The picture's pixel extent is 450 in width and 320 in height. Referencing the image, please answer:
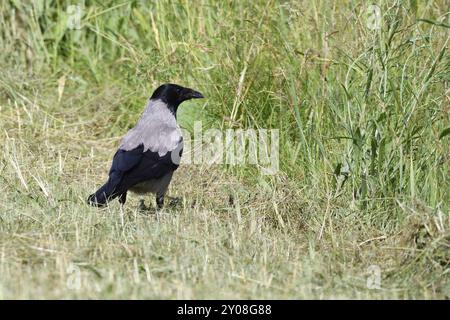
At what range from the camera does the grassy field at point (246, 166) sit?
4711 millimetres

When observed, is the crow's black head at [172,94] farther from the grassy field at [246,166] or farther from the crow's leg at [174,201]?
the crow's leg at [174,201]

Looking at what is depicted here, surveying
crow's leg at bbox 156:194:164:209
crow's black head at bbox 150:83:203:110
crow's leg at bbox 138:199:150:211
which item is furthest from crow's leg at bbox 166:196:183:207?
crow's black head at bbox 150:83:203:110

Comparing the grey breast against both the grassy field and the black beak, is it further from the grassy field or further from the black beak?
the black beak

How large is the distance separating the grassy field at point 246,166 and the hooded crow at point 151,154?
7.6 inches

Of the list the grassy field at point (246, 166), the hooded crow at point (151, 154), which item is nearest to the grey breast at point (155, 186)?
the hooded crow at point (151, 154)

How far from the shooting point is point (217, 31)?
7469 millimetres

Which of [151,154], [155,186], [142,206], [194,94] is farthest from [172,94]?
[142,206]

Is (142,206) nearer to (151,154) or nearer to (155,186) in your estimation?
(155,186)

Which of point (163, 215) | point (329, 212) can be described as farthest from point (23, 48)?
point (329, 212)

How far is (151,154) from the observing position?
6332 millimetres

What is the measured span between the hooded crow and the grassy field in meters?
0.19

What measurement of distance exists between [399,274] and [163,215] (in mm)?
1658
